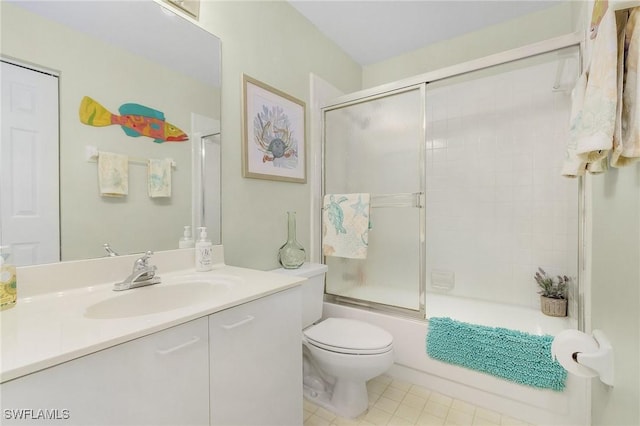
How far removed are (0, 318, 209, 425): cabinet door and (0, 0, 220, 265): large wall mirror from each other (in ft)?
1.86

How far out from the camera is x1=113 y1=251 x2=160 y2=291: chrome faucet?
101 centimetres

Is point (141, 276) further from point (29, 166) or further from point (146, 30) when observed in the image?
point (146, 30)

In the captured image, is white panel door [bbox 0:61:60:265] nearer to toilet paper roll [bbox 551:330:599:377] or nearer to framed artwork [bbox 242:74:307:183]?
framed artwork [bbox 242:74:307:183]

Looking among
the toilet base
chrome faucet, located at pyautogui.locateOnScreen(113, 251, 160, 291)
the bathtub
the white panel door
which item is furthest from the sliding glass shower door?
the white panel door

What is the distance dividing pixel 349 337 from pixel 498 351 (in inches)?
29.8

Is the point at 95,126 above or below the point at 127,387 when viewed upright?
above

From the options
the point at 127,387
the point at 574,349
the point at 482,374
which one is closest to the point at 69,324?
the point at 127,387

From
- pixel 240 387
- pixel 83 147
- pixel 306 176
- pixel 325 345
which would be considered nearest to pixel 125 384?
pixel 240 387

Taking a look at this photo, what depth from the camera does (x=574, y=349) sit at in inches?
34.4

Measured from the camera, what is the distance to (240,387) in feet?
2.91

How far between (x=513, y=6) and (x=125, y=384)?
110 inches

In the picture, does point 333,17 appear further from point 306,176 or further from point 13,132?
point 13,132

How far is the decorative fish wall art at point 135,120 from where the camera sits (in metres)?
1.02

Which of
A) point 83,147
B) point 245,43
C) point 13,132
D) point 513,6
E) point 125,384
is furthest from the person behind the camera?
point 513,6
